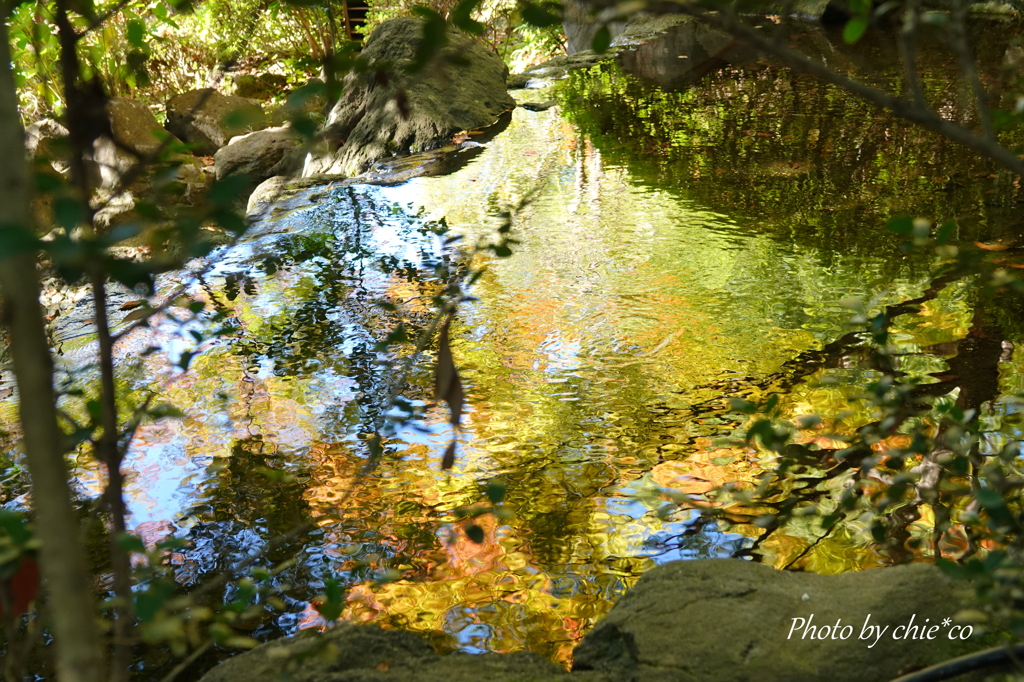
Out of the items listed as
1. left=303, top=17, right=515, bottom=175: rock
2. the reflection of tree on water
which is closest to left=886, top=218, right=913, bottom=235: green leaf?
the reflection of tree on water

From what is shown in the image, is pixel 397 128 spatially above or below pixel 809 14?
below

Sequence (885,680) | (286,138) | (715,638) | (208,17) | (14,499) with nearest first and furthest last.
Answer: (885,680), (715,638), (14,499), (286,138), (208,17)

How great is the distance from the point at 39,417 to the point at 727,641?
1.27 m

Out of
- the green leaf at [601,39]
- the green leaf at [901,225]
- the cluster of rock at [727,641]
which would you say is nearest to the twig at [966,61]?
the green leaf at [901,225]

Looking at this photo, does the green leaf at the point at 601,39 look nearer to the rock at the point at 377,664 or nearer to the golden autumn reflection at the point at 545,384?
the golden autumn reflection at the point at 545,384

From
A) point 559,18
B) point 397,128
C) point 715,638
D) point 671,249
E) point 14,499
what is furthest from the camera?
point 397,128

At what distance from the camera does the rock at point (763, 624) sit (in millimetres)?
1558

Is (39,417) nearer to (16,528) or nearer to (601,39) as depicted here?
(16,528)

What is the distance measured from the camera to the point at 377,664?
1.70 metres

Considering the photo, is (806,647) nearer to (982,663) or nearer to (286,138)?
(982,663)

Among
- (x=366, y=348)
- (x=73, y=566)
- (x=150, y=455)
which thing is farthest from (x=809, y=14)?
(x=73, y=566)

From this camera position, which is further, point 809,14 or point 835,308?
point 809,14

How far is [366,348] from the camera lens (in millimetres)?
3271

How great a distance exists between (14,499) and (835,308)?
292 centimetres
